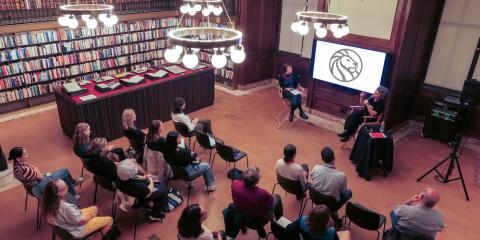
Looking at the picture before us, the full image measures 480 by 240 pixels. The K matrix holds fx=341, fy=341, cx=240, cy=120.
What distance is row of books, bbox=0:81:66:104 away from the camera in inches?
314

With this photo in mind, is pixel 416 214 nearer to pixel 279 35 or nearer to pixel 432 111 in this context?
pixel 432 111

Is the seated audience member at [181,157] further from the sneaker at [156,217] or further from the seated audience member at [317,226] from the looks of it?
the seated audience member at [317,226]

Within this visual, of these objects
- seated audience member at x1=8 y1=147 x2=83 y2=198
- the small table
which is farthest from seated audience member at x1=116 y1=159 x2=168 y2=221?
the small table

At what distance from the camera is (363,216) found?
13.4 ft

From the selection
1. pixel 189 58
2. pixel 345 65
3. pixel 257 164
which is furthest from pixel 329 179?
pixel 345 65

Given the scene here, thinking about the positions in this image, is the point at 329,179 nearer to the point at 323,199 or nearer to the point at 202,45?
the point at 323,199

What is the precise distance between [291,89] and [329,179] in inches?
166

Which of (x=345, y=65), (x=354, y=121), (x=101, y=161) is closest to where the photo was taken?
(x=101, y=161)

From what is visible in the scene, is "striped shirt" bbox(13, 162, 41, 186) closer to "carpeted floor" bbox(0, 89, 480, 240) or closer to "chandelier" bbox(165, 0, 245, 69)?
"carpeted floor" bbox(0, 89, 480, 240)

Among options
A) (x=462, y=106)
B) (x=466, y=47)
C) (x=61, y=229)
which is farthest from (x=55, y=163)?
(x=466, y=47)

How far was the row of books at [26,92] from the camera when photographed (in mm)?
7973

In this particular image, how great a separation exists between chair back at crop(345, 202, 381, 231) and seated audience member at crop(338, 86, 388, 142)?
3.00 meters

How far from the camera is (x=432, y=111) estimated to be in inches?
288

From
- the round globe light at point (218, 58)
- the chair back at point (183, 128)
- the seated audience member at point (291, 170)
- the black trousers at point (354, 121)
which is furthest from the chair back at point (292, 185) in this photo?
the black trousers at point (354, 121)
